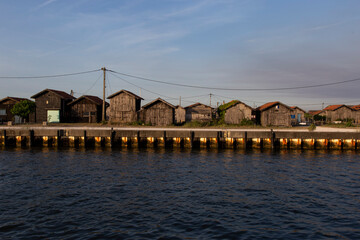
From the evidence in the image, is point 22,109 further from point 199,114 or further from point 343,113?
point 343,113

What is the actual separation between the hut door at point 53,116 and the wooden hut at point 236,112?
33.0 metres

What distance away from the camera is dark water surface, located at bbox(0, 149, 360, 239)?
9.91m

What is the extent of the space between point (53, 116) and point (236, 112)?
119 feet

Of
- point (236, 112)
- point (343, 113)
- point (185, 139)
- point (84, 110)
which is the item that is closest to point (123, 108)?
point (84, 110)

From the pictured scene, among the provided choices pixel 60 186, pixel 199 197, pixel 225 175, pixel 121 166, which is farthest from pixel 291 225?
pixel 121 166

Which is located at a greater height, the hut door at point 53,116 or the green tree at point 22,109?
the green tree at point 22,109

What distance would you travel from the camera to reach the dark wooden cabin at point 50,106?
5409 cm

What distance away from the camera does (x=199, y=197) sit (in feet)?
44.0

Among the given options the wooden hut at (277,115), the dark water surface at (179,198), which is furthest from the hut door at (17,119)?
the wooden hut at (277,115)

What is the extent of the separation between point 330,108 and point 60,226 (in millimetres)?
75122

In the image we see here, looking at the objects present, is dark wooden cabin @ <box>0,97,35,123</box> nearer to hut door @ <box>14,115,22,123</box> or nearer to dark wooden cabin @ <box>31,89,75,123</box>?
hut door @ <box>14,115,22,123</box>

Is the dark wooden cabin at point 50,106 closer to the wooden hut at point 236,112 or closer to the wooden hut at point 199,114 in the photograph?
the wooden hut at point 199,114

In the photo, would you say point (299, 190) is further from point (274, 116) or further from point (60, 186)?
point (274, 116)

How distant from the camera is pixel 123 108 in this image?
168 feet
